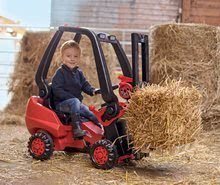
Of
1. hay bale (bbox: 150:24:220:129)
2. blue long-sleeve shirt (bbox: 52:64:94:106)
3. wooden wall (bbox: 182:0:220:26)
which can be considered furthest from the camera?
wooden wall (bbox: 182:0:220:26)

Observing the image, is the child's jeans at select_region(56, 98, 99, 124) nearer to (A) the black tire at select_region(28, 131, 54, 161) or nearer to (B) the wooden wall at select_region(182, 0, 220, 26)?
(A) the black tire at select_region(28, 131, 54, 161)

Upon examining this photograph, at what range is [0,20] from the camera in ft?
27.1

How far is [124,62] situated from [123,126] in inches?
18.3

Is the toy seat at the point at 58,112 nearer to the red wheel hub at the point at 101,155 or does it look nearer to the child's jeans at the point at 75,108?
the child's jeans at the point at 75,108

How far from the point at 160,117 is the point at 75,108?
2.01ft

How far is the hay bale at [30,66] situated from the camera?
5.67m

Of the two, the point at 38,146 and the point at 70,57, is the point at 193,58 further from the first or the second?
the point at 38,146

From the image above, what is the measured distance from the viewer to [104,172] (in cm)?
280

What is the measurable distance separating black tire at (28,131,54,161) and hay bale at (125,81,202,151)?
0.55 meters

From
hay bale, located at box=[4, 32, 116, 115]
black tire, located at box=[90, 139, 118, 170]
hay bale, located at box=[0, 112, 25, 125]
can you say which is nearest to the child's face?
black tire, located at box=[90, 139, 118, 170]

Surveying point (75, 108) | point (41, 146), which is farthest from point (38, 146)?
point (75, 108)

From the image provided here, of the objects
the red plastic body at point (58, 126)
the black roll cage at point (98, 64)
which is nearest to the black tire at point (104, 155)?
the red plastic body at point (58, 126)

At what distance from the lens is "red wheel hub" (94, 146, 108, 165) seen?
2842 mm

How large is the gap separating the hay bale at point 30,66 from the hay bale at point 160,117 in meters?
2.93
